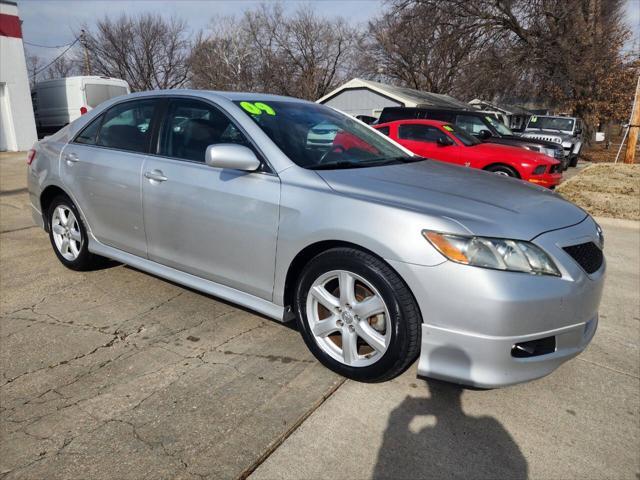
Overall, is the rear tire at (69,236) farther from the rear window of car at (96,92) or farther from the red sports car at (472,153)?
the rear window of car at (96,92)

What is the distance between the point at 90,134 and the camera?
12.9ft

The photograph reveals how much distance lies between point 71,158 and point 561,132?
1818 cm

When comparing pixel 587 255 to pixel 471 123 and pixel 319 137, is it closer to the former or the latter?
pixel 319 137

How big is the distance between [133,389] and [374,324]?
135cm

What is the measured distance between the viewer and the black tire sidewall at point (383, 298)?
2346mm

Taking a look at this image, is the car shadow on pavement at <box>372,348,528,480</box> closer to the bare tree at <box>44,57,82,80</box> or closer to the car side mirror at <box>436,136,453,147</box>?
the car side mirror at <box>436,136,453,147</box>

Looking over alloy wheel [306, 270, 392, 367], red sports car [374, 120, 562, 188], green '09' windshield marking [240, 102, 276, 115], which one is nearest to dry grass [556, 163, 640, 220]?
red sports car [374, 120, 562, 188]

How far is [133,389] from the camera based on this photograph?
2.54 metres

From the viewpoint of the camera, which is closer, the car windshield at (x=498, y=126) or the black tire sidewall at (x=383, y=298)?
the black tire sidewall at (x=383, y=298)

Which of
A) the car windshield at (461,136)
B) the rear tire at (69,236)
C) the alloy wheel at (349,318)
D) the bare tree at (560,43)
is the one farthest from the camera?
the bare tree at (560,43)

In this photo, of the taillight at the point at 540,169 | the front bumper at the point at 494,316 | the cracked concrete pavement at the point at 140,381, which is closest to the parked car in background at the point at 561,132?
the taillight at the point at 540,169

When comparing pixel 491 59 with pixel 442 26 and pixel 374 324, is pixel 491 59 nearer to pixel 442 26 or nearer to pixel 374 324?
pixel 442 26

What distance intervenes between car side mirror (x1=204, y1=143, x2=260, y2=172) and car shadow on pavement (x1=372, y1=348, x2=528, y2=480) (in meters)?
1.46

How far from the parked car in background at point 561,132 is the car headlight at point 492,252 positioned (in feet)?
51.6
